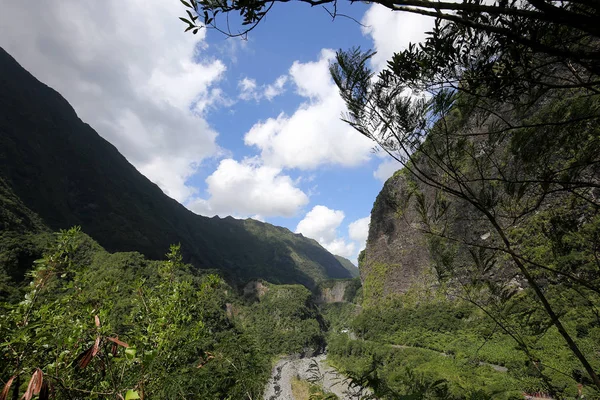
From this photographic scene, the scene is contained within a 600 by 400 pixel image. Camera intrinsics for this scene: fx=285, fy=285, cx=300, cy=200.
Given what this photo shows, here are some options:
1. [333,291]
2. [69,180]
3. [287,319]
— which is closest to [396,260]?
[287,319]

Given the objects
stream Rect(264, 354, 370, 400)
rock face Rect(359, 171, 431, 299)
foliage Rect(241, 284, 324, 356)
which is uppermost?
rock face Rect(359, 171, 431, 299)

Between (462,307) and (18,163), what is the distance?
74.4 meters

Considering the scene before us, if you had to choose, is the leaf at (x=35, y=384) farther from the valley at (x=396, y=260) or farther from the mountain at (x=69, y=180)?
the mountain at (x=69, y=180)

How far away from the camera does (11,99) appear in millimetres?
61906

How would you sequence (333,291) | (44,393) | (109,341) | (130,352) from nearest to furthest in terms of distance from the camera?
(130,352) → (44,393) → (109,341) → (333,291)

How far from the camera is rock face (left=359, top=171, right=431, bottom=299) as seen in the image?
34094 mm

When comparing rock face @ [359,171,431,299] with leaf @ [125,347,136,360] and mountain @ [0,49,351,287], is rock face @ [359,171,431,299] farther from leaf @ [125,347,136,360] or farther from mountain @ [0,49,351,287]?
mountain @ [0,49,351,287]

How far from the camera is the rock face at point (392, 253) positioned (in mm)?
34094

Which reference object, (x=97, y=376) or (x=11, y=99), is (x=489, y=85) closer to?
(x=97, y=376)

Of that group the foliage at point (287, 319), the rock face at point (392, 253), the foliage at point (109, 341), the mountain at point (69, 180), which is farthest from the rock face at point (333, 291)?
the foliage at point (109, 341)

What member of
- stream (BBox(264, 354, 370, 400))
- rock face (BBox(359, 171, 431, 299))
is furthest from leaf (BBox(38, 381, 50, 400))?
rock face (BBox(359, 171, 431, 299))

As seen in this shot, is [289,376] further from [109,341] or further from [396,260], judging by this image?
[109,341]

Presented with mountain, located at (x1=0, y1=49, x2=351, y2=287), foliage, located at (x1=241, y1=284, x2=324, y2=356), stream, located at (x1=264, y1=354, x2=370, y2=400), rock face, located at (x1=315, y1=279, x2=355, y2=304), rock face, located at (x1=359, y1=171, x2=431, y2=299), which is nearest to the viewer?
stream, located at (x1=264, y1=354, x2=370, y2=400)

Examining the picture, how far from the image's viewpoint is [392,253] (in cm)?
3831
